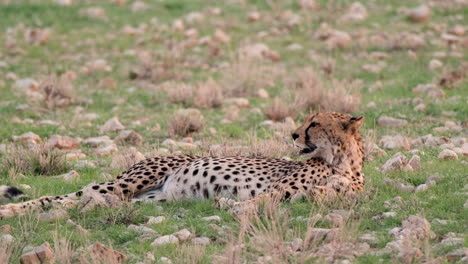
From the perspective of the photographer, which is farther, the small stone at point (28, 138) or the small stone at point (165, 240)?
the small stone at point (28, 138)

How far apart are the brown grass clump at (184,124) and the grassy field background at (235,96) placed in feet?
0.11

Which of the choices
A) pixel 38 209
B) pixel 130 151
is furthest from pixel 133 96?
pixel 38 209

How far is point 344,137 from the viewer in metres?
6.89

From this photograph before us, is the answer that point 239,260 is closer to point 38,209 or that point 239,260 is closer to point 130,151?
point 38,209

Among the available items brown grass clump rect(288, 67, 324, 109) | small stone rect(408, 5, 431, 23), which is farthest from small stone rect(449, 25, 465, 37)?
brown grass clump rect(288, 67, 324, 109)

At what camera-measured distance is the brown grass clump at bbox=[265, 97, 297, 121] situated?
10.3 metres

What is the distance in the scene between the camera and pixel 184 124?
32.1 feet

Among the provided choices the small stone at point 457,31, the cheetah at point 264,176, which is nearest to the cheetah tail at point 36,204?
the cheetah at point 264,176

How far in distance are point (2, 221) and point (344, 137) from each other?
102 inches

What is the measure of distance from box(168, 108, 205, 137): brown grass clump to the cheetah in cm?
253

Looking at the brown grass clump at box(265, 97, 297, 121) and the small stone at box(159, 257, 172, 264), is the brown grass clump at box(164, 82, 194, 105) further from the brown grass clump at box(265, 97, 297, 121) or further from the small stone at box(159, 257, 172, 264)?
the small stone at box(159, 257, 172, 264)

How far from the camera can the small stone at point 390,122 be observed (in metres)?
9.74

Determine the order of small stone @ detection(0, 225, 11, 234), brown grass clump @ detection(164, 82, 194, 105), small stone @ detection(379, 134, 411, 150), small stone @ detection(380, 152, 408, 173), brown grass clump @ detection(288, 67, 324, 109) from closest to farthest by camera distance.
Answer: small stone @ detection(0, 225, 11, 234), small stone @ detection(380, 152, 408, 173), small stone @ detection(379, 134, 411, 150), brown grass clump @ detection(288, 67, 324, 109), brown grass clump @ detection(164, 82, 194, 105)

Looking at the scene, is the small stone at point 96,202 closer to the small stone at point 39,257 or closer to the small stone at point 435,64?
the small stone at point 39,257
